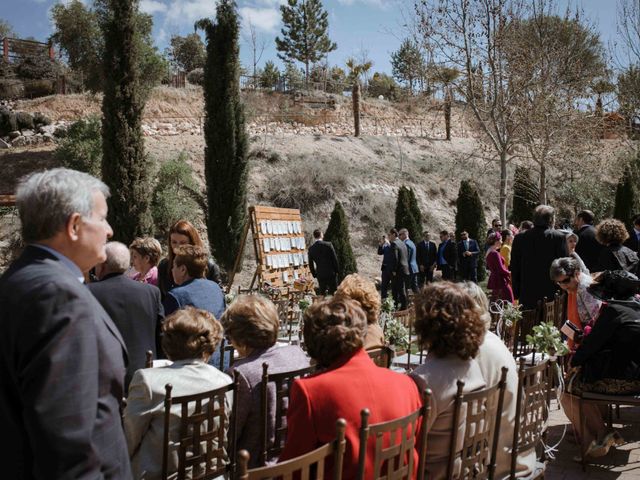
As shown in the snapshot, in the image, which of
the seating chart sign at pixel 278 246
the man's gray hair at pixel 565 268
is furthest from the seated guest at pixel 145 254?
the seating chart sign at pixel 278 246

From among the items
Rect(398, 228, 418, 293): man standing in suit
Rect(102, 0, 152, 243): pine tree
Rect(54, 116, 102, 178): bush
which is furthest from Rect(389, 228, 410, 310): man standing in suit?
Rect(54, 116, 102, 178): bush

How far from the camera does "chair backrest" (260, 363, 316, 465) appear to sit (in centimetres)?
304

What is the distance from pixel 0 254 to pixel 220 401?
18.5 metres

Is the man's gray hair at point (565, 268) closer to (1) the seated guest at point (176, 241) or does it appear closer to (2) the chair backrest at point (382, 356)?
(2) the chair backrest at point (382, 356)

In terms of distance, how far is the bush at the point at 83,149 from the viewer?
2072 centimetres

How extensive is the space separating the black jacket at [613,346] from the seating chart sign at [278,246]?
355 inches

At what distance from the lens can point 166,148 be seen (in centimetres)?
2467

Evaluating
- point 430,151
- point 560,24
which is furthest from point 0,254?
point 430,151

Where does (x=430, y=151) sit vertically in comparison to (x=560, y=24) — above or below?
below

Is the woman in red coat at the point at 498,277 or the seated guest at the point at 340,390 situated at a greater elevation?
the seated guest at the point at 340,390

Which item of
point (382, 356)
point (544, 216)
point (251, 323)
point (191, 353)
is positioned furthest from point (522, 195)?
point (191, 353)

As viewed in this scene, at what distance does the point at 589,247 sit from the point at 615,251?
62.2 inches

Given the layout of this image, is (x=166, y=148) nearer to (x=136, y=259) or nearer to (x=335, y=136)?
(x=335, y=136)

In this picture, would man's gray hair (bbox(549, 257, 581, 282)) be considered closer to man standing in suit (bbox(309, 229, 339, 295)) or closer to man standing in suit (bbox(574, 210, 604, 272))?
man standing in suit (bbox(574, 210, 604, 272))
